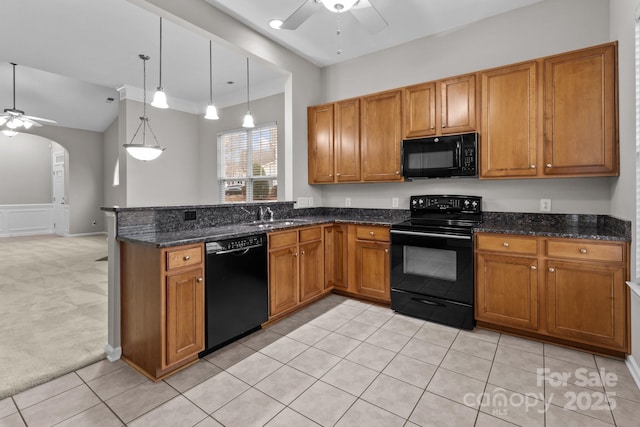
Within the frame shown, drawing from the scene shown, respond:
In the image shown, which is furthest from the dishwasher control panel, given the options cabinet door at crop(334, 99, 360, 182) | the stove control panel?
the stove control panel

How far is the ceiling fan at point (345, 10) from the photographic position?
6.89 ft

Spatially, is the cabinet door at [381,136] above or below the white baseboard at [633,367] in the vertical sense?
above

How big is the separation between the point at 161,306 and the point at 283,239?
1248mm

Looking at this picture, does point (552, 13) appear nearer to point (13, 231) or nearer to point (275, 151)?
point (275, 151)

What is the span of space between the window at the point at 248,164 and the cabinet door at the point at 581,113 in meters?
3.98

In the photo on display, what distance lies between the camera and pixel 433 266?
9.64 feet

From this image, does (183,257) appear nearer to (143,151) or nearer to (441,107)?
(143,151)

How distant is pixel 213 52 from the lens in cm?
436

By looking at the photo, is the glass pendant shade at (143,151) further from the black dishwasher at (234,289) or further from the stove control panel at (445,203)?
the stove control panel at (445,203)

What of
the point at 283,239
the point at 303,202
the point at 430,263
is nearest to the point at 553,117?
the point at 430,263

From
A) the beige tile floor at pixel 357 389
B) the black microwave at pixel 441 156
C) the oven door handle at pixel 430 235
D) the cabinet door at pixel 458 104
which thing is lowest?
the beige tile floor at pixel 357 389

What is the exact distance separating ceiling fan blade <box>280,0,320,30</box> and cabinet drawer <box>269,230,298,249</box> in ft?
5.83

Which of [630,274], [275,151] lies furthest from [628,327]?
[275,151]

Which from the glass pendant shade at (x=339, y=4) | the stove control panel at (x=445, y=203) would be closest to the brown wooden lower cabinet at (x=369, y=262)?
the stove control panel at (x=445, y=203)
